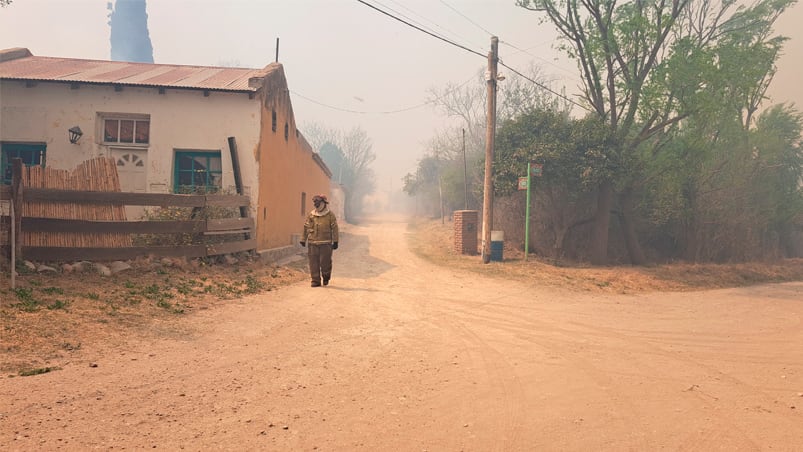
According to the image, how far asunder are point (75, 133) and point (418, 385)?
41.9 ft

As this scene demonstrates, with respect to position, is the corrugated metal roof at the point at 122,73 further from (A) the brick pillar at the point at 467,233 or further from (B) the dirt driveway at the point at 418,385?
(A) the brick pillar at the point at 467,233

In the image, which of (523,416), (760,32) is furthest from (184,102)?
(760,32)

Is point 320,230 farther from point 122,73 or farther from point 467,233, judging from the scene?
point 122,73

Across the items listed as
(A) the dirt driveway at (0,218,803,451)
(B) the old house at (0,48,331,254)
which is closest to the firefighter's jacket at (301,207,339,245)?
(A) the dirt driveway at (0,218,803,451)

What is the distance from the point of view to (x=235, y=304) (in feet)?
23.9

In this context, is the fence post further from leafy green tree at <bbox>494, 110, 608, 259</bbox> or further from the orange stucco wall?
leafy green tree at <bbox>494, 110, 608, 259</bbox>

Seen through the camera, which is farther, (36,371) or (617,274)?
(617,274)

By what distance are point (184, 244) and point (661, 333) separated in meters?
9.45

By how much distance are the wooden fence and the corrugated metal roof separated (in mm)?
4214

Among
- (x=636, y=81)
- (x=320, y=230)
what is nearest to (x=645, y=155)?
(x=636, y=81)

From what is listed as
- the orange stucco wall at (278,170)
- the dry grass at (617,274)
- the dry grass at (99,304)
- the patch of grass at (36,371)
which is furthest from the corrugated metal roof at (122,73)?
the patch of grass at (36,371)

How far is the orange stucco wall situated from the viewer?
12234 millimetres

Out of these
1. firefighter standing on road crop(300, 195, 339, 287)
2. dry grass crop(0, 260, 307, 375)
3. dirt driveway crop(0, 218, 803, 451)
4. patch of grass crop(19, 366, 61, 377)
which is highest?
firefighter standing on road crop(300, 195, 339, 287)

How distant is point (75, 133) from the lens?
462 inches
